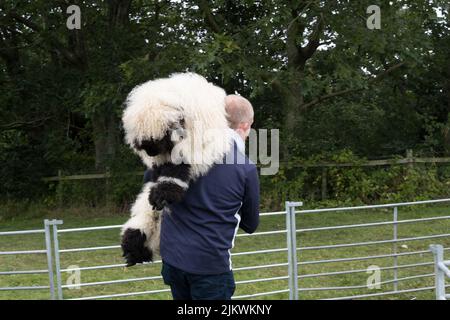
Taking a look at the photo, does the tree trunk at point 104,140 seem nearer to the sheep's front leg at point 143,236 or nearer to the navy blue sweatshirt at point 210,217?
the sheep's front leg at point 143,236

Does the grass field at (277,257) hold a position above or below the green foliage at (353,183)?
below

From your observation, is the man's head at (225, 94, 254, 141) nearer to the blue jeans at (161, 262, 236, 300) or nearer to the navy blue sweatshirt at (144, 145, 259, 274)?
the navy blue sweatshirt at (144, 145, 259, 274)

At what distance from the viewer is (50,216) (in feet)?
44.0

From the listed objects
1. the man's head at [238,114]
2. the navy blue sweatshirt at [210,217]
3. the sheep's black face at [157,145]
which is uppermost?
the man's head at [238,114]

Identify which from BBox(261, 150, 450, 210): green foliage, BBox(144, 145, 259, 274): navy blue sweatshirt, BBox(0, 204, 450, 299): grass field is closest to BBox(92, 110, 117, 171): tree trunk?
BBox(0, 204, 450, 299): grass field

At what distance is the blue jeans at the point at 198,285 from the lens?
8.38 ft

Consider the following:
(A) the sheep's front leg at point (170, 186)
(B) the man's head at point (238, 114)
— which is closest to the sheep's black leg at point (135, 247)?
(A) the sheep's front leg at point (170, 186)

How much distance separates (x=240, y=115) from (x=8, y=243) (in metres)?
8.68

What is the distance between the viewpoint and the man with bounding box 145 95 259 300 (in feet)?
8.36

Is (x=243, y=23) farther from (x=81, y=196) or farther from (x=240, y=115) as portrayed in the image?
(x=240, y=115)

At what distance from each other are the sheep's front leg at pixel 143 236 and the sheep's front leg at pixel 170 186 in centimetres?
25

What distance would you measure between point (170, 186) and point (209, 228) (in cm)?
26

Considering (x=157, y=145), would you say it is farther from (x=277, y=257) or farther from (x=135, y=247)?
(x=277, y=257)

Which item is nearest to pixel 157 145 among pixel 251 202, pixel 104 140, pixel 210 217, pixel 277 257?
pixel 210 217
